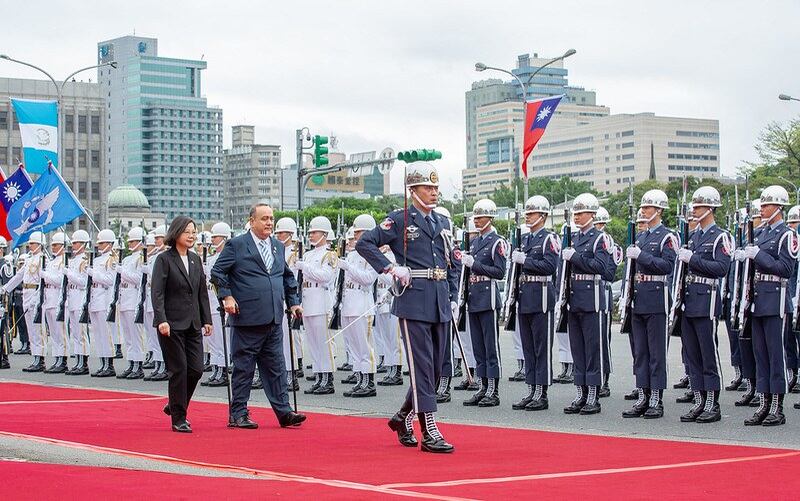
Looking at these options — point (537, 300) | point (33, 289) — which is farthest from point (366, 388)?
point (33, 289)

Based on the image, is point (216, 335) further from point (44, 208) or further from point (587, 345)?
point (587, 345)

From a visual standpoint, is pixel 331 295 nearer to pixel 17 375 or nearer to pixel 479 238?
pixel 479 238

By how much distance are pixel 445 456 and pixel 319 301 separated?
7111 millimetres

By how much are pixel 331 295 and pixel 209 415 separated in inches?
156

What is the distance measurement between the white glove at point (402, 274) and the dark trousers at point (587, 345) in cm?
351

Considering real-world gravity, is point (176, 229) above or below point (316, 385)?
above

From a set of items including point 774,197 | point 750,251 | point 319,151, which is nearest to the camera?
point 750,251

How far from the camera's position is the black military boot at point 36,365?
68.4 feet

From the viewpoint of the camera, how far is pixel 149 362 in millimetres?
20453

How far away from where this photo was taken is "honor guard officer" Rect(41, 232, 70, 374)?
20375mm

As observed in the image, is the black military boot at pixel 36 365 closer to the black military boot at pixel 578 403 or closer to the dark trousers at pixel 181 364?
the dark trousers at pixel 181 364

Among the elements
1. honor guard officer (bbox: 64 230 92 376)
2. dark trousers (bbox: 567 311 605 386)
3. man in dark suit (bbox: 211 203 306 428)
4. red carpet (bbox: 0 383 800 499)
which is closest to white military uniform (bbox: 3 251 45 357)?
honor guard officer (bbox: 64 230 92 376)

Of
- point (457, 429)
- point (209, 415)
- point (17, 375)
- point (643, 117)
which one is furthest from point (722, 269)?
point (643, 117)

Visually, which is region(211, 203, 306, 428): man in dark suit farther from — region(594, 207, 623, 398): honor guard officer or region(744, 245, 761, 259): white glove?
region(744, 245, 761, 259): white glove
